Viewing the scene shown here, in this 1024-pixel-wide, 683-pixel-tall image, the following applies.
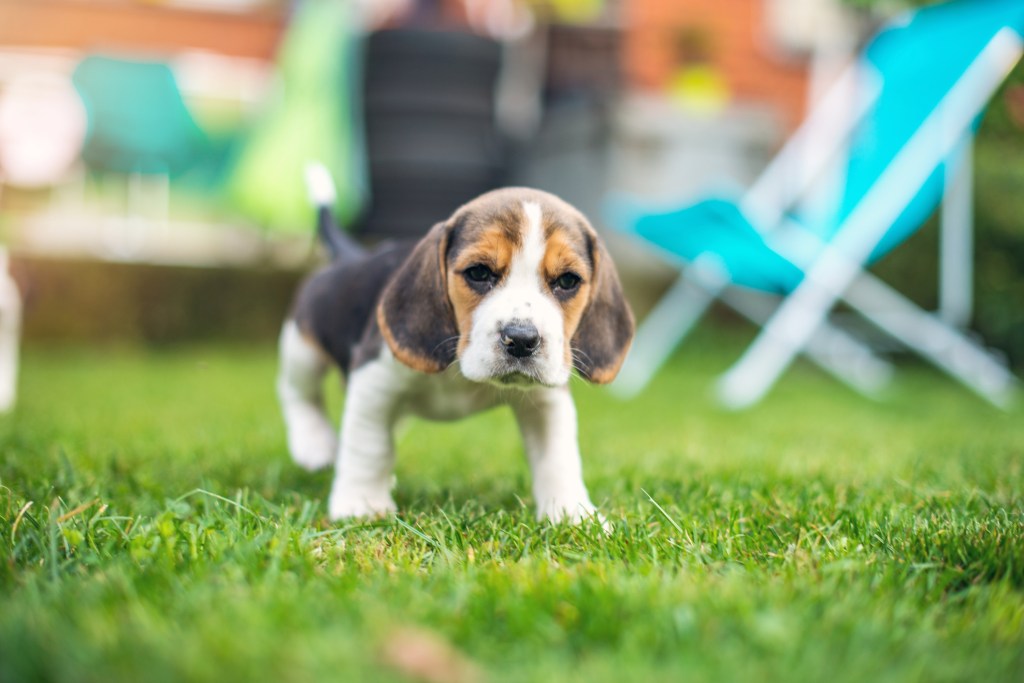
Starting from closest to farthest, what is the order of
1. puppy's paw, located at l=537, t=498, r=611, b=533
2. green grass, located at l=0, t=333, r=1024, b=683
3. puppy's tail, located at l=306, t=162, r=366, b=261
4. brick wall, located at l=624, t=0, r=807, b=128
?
green grass, located at l=0, t=333, r=1024, b=683
puppy's paw, located at l=537, t=498, r=611, b=533
puppy's tail, located at l=306, t=162, r=366, b=261
brick wall, located at l=624, t=0, r=807, b=128

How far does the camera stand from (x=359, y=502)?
243cm

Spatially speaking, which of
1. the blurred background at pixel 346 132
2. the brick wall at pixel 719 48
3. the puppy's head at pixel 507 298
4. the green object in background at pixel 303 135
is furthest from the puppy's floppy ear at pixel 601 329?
the brick wall at pixel 719 48

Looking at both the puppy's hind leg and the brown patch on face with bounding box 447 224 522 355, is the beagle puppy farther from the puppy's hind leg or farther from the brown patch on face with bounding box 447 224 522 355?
the puppy's hind leg

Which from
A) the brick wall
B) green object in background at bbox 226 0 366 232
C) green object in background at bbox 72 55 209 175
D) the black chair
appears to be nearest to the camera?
green object in background at bbox 226 0 366 232

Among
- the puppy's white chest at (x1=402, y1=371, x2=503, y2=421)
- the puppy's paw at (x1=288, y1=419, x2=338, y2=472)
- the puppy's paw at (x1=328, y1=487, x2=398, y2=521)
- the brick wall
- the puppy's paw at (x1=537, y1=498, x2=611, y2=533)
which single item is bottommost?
the puppy's paw at (x1=288, y1=419, x2=338, y2=472)

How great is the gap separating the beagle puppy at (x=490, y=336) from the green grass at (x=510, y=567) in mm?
166

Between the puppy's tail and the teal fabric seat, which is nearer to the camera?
the puppy's tail

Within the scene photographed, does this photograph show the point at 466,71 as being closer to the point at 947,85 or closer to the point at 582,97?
the point at 582,97

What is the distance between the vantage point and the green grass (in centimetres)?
132

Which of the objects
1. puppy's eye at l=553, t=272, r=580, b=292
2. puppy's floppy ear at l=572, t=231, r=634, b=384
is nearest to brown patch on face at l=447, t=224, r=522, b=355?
puppy's eye at l=553, t=272, r=580, b=292

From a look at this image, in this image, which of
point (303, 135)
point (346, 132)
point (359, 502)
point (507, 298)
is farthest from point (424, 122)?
point (507, 298)

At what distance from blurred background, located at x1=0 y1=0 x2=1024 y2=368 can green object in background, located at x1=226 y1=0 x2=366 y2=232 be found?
2cm

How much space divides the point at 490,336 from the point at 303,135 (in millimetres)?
5804

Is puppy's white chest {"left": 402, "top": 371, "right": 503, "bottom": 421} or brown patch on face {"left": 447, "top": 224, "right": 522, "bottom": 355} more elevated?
brown patch on face {"left": 447, "top": 224, "right": 522, "bottom": 355}
